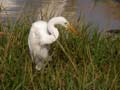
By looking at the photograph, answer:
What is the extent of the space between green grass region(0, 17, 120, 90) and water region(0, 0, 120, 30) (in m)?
2.21

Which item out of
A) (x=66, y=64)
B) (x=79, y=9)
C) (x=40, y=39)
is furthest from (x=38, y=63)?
A: (x=79, y=9)

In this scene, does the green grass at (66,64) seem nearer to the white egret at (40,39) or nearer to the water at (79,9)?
the white egret at (40,39)

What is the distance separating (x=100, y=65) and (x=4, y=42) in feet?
3.91

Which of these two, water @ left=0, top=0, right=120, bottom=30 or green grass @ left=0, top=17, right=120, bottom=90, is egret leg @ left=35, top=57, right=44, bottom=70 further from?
water @ left=0, top=0, right=120, bottom=30

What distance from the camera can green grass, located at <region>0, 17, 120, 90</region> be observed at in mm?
4352

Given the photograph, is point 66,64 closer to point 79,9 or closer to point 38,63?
point 38,63

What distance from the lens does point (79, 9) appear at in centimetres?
949

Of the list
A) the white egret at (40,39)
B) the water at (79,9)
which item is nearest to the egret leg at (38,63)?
the white egret at (40,39)

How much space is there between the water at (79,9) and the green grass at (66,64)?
221 cm

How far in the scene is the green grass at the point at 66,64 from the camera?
4352mm

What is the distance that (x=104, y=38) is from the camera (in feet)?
19.9

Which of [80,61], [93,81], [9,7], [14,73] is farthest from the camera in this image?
[9,7]

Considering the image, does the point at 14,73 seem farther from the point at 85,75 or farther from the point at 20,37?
the point at 20,37

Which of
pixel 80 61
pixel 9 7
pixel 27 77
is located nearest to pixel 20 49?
pixel 80 61
